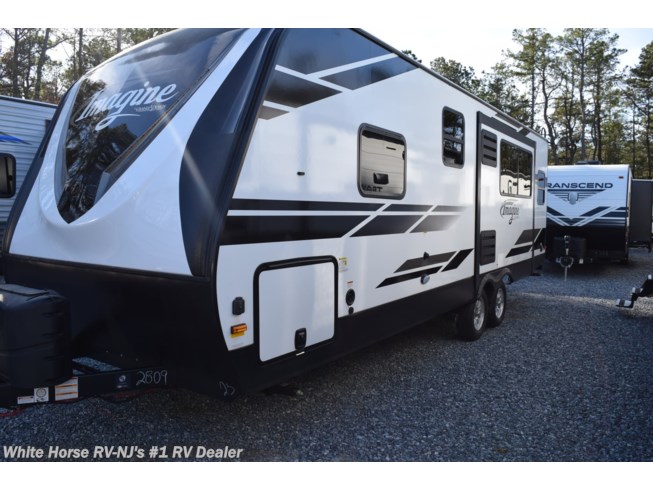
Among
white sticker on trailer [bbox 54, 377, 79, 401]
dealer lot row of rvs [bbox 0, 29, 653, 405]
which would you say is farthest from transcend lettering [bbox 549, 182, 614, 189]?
white sticker on trailer [bbox 54, 377, 79, 401]

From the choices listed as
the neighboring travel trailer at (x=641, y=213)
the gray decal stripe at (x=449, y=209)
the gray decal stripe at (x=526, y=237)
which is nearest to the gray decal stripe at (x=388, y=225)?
the gray decal stripe at (x=449, y=209)

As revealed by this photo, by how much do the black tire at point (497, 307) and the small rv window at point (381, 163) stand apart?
279 cm

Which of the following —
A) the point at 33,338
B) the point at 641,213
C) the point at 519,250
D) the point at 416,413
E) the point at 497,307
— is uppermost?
the point at 641,213

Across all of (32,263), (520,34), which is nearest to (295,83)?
(32,263)

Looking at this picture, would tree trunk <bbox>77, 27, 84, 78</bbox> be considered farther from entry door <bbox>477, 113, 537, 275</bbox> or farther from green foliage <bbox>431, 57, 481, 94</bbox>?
entry door <bbox>477, 113, 537, 275</bbox>

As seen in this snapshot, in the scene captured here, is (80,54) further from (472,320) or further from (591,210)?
(472,320)

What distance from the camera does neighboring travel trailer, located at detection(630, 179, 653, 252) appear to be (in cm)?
1286

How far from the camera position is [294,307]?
10.3 ft

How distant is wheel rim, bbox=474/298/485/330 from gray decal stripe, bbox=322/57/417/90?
2917mm

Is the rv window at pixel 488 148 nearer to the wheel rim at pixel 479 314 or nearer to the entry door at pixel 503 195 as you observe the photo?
the entry door at pixel 503 195

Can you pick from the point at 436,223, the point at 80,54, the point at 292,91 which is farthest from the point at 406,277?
the point at 80,54

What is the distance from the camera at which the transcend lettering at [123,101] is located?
3.14 metres

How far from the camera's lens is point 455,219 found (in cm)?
522

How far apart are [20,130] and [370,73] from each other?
6849 millimetres
